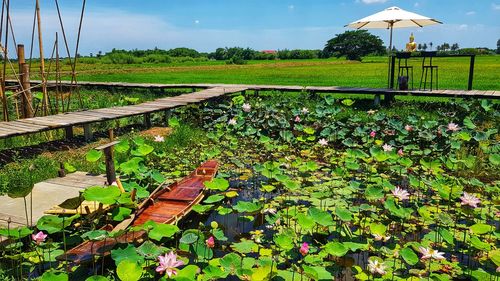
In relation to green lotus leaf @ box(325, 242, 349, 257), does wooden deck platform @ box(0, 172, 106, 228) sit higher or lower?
lower

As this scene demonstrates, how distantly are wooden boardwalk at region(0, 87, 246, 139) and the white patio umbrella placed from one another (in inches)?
146

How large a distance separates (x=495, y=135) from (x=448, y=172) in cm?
192

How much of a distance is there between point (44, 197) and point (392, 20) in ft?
26.3

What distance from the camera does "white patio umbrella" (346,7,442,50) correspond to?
9.16 metres

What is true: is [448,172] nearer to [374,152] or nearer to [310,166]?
[374,152]

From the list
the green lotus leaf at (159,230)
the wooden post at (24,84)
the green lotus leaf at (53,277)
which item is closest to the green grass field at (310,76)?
the wooden post at (24,84)

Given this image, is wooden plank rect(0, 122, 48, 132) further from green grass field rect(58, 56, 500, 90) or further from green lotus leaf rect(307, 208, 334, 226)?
green grass field rect(58, 56, 500, 90)

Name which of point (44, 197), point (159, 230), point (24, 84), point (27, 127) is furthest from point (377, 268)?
point (24, 84)

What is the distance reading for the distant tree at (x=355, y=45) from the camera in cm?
6291

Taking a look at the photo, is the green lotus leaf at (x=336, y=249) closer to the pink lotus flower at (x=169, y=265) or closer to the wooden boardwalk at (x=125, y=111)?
the pink lotus flower at (x=169, y=265)

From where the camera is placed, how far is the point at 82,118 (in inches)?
245

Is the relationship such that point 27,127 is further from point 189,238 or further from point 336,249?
point 336,249

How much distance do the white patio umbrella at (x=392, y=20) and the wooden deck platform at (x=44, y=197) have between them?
725cm

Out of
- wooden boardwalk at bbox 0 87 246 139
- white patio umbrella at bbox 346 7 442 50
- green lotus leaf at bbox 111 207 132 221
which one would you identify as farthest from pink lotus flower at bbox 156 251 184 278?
white patio umbrella at bbox 346 7 442 50
